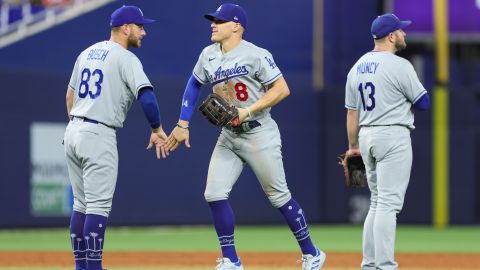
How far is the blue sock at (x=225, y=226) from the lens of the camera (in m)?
8.60

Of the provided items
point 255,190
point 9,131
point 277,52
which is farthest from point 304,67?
point 9,131

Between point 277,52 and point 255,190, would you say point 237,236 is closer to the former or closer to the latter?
point 255,190

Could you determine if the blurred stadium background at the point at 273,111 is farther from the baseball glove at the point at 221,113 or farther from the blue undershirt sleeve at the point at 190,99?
the baseball glove at the point at 221,113

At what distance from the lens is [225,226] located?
28.2ft

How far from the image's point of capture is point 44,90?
53.2 feet

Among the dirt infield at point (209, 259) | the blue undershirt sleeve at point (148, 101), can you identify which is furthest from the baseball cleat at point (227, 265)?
the dirt infield at point (209, 259)

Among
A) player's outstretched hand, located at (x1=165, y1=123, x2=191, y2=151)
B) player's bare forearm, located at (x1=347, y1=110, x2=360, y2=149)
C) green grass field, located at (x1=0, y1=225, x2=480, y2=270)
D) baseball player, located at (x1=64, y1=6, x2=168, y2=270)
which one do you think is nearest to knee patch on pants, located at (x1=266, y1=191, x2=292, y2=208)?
player's bare forearm, located at (x1=347, y1=110, x2=360, y2=149)

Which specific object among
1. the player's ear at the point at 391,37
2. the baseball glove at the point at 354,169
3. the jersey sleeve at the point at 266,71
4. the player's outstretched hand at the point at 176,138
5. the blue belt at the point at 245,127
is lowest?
the baseball glove at the point at 354,169

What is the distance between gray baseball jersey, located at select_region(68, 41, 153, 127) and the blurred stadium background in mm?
7895

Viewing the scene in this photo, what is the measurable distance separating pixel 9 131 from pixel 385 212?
342 inches

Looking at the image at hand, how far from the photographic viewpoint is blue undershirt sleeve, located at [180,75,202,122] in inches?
343

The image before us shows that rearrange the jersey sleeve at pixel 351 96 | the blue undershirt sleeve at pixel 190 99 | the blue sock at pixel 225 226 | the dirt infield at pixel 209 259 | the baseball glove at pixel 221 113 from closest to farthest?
1. the baseball glove at pixel 221 113
2. the jersey sleeve at pixel 351 96
3. the blue sock at pixel 225 226
4. the blue undershirt sleeve at pixel 190 99
5. the dirt infield at pixel 209 259

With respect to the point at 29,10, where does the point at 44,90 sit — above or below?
below

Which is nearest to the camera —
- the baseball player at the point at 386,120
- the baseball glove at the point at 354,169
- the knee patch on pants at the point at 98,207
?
the knee patch on pants at the point at 98,207
